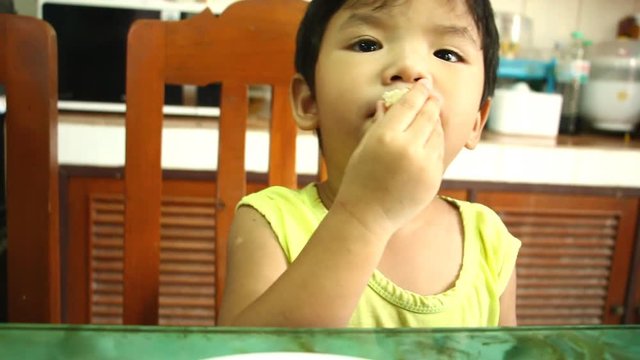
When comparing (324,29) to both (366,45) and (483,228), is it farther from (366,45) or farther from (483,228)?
(483,228)

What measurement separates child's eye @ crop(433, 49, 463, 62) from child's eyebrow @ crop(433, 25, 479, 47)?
2cm

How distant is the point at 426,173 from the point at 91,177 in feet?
3.97

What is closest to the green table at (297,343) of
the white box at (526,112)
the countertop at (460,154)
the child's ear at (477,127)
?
the child's ear at (477,127)

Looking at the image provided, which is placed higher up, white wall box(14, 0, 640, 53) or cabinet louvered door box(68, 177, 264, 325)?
white wall box(14, 0, 640, 53)

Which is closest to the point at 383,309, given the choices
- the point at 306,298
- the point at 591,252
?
the point at 306,298

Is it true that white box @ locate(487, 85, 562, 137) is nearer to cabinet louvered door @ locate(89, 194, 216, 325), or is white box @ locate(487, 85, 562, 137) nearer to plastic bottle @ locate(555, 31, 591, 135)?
plastic bottle @ locate(555, 31, 591, 135)

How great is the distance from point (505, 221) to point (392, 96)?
4.06 ft

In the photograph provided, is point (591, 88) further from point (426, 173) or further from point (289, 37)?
point (426, 173)

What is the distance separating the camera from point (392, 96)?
0.52m

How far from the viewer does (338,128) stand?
575 millimetres

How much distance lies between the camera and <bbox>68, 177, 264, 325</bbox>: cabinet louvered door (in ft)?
4.87

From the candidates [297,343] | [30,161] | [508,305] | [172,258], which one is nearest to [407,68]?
[297,343]

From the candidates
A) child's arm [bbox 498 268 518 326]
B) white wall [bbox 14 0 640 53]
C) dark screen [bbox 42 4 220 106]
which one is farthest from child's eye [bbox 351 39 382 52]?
white wall [bbox 14 0 640 53]

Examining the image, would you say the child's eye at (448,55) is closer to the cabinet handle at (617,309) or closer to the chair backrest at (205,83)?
the chair backrest at (205,83)
